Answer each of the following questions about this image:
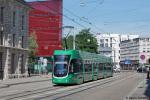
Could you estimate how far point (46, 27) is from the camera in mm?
93875

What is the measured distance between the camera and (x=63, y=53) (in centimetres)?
3862

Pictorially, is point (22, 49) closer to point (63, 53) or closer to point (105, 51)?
point (63, 53)

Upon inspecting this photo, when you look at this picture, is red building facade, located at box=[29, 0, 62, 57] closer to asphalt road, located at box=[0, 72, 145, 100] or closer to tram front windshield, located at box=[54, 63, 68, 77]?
tram front windshield, located at box=[54, 63, 68, 77]

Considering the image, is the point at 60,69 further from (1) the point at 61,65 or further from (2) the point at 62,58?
(2) the point at 62,58

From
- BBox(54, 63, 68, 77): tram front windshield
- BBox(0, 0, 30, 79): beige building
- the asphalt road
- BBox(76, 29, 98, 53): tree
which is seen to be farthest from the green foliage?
the asphalt road

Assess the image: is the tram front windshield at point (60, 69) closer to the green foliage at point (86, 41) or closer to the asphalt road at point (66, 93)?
the asphalt road at point (66, 93)

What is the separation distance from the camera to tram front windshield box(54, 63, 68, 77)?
1487 inches

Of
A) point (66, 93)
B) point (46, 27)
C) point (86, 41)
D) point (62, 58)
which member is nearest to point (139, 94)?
point (66, 93)

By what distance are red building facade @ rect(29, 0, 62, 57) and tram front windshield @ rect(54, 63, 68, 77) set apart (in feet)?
175

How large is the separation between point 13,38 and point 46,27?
32730 mm

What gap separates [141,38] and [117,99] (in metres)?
172

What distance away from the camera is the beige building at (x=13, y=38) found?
190ft

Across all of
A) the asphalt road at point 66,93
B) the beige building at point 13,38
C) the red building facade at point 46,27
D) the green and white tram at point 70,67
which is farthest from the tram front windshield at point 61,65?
the red building facade at point 46,27

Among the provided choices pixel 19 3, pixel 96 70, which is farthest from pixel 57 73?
pixel 19 3
